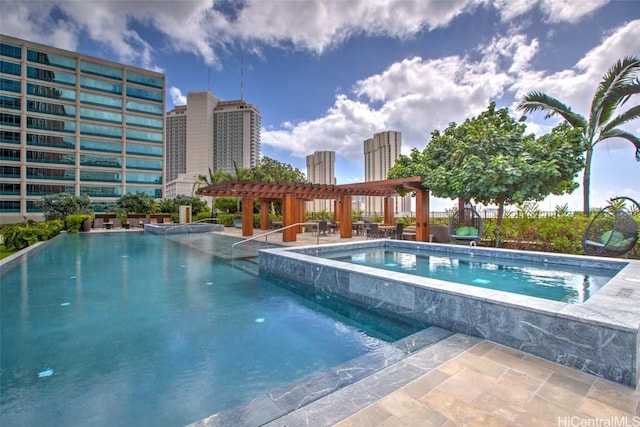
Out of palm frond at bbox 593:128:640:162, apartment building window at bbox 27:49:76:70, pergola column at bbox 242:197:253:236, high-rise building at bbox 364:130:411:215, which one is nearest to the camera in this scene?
palm frond at bbox 593:128:640:162

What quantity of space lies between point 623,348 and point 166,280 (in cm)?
758

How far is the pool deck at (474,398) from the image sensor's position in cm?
204

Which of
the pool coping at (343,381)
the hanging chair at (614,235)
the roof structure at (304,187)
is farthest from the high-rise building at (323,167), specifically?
the pool coping at (343,381)

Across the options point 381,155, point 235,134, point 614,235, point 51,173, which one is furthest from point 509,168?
point 235,134

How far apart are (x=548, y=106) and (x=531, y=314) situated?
14.8 m

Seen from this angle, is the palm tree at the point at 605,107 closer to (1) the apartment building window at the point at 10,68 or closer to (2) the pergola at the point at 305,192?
(2) the pergola at the point at 305,192

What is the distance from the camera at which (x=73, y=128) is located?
44188mm

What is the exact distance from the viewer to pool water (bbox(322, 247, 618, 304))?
5441mm

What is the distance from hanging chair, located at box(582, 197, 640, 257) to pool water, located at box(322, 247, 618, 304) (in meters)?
1.95

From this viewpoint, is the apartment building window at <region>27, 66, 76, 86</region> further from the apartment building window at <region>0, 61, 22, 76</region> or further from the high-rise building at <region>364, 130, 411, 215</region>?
the high-rise building at <region>364, 130, 411, 215</region>

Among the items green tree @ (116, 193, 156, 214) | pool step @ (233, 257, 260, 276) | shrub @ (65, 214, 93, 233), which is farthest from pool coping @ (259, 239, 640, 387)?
green tree @ (116, 193, 156, 214)

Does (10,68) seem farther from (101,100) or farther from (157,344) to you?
(157,344)

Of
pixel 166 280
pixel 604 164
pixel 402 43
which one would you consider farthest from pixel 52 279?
pixel 604 164

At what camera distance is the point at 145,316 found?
473cm
